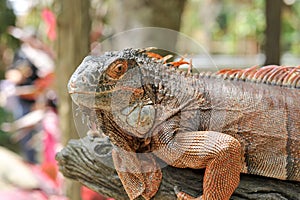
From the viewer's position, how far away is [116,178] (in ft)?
5.17

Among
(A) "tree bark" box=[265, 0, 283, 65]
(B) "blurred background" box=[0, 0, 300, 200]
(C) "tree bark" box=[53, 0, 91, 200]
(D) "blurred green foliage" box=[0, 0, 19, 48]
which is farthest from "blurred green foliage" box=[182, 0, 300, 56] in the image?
(C) "tree bark" box=[53, 0, 91, 200]

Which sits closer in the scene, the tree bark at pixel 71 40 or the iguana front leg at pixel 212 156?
the iguana front leg at pixel 212 156

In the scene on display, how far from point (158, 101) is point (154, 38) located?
0.98m

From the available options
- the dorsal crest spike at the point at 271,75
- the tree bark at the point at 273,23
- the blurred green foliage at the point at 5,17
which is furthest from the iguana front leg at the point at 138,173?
the tree bark at the point at 273,23

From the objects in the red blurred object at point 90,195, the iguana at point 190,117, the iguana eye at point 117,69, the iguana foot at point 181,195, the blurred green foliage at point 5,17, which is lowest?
the red blurred object at point 90,195

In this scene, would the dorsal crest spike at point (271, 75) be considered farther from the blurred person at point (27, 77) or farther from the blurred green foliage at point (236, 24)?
the blurred green foliage at point (236, 24)

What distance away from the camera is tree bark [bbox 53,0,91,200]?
2.39 meters

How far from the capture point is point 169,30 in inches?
102

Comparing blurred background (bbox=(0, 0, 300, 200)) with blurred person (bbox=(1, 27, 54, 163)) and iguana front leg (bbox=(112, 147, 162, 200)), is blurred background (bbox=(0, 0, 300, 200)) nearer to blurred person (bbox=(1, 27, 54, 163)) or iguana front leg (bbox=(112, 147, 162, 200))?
blurred person (bbox=(1, 27, 54, 163))

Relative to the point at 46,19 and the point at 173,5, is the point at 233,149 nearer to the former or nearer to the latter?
the point at 173,5

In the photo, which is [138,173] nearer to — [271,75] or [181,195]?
[181,195]

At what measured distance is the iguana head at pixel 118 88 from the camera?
47.5 inches

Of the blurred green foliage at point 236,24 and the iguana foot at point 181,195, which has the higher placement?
the blurred green foliage at point 236,24

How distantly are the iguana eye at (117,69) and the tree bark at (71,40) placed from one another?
1.14m
